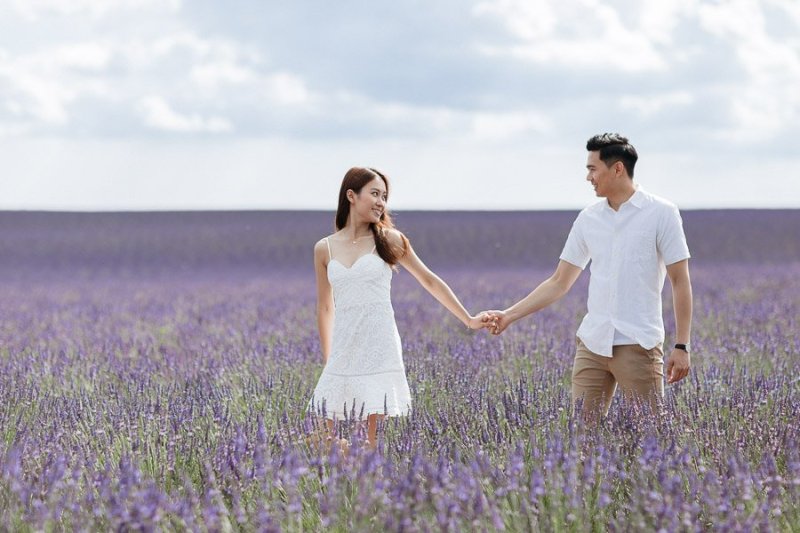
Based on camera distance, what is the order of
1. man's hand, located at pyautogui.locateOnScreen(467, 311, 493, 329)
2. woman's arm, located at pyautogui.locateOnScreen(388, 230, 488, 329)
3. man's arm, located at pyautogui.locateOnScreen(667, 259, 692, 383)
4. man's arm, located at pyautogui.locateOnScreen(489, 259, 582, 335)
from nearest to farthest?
man's arm, located at pyautogui.locateOnScreen(667, 259, 692, 383) → woman's arm, located at pyautogui.locateOnScreen(388, 230, 488, 329) → man's arm, located at pyautogui.locateOnScreen(489, 259, 582, 335) → man's hand, located at pyautogui.locateOnScreen(467, 311, 493, 329)

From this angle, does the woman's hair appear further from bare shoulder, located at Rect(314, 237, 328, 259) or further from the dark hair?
the dark hair

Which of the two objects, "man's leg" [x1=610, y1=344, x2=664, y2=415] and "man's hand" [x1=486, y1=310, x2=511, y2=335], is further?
"man's hand" [x1=486, y1=310, x2=511, y2=335]

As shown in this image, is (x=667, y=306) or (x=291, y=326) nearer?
(x=291, y=326)

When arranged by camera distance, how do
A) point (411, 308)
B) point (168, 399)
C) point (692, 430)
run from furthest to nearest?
point (411, 308), point (168, 399), point (692, 430)

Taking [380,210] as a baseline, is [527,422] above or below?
below

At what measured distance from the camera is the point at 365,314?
3.38m

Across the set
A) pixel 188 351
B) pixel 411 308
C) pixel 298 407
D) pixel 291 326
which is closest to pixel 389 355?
pixel 298 407

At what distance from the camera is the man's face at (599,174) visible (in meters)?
3.36

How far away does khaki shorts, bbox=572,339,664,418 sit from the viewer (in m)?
3.35

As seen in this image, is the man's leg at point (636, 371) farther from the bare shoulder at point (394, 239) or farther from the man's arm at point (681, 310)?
the bare shoulder at point (394, 239)

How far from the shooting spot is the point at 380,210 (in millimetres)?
3377

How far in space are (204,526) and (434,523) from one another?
1.93 feet

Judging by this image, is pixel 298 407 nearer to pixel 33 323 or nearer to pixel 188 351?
pixel 188 351

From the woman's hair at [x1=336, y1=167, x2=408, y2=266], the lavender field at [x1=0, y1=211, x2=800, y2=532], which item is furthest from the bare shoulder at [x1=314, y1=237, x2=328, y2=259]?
the lavender field at [x1=0, y1=211, x2=800, y2=532]
